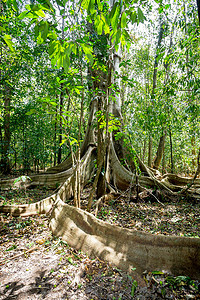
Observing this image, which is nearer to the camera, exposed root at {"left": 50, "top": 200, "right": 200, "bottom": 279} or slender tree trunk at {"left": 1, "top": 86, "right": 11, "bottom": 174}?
exposed root at {"left": 50, "top": 200, "right": 200, "bottom": 279}

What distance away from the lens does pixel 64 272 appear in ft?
5.83

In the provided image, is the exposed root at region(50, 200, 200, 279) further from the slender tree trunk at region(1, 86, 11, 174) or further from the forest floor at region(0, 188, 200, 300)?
the slender tree trunk at region(1, 86, 11, 174)

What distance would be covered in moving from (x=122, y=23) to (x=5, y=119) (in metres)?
7.37

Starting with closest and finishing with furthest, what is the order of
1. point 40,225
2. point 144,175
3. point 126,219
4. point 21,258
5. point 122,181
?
point 21,258 → point 40,225 → point 126,219 → point 122,181 → point 144,175

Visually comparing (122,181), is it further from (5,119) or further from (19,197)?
(5,119)

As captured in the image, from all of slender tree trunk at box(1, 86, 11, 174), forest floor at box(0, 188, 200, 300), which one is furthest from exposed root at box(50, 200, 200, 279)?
slender tree trunk at box(1, 86, 11, 174)

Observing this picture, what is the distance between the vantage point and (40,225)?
2.91 meters

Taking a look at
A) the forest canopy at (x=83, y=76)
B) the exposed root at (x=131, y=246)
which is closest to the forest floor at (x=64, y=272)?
the exposed root at (x=131, y=246)

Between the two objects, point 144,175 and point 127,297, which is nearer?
point 127,297

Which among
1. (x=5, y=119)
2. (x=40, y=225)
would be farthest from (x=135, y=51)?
(x=40, y=225)

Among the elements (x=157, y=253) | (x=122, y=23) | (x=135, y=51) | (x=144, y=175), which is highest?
(x=135, y=51)

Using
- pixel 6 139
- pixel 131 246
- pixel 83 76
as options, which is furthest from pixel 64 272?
pixel 6 139

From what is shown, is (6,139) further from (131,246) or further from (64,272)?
(131,246)

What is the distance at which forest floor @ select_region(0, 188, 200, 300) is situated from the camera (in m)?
1.50
